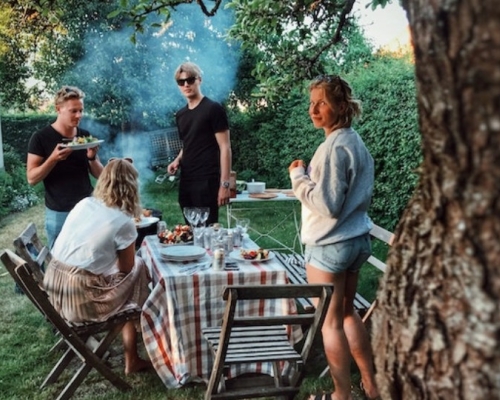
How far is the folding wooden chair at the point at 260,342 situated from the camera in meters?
2.55

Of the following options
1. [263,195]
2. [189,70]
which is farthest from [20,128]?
[189,70]

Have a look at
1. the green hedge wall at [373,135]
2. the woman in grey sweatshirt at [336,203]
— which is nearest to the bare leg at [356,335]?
the woman in grey sweatshirt at [336,203]

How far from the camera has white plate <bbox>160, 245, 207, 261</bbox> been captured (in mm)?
3640

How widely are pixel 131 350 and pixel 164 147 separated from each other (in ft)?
30.6

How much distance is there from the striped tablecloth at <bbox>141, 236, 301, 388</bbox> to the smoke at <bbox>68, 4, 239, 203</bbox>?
356 inches

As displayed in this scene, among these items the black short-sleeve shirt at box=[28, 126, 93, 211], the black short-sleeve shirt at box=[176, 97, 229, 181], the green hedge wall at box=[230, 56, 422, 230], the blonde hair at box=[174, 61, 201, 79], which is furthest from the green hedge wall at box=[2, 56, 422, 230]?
the black short-sleeve shirt at box=[28, 126, 93, 211]

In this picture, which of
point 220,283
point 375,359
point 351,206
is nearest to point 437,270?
point 375,359

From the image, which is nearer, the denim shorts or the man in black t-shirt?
the denim shorts

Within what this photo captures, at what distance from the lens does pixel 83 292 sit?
3.42 metres

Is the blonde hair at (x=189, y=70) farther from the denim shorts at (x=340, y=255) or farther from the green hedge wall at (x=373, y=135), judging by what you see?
the denim shorts at (x=340, y=255)

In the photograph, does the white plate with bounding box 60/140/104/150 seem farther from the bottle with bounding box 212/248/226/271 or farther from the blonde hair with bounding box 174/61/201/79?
the bottle with bounding box 212/248/226/271

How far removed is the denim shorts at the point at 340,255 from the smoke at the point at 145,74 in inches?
378

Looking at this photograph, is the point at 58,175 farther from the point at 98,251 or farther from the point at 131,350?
the point at 131,350

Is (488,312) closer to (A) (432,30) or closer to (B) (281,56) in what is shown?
(A) (432,30)
